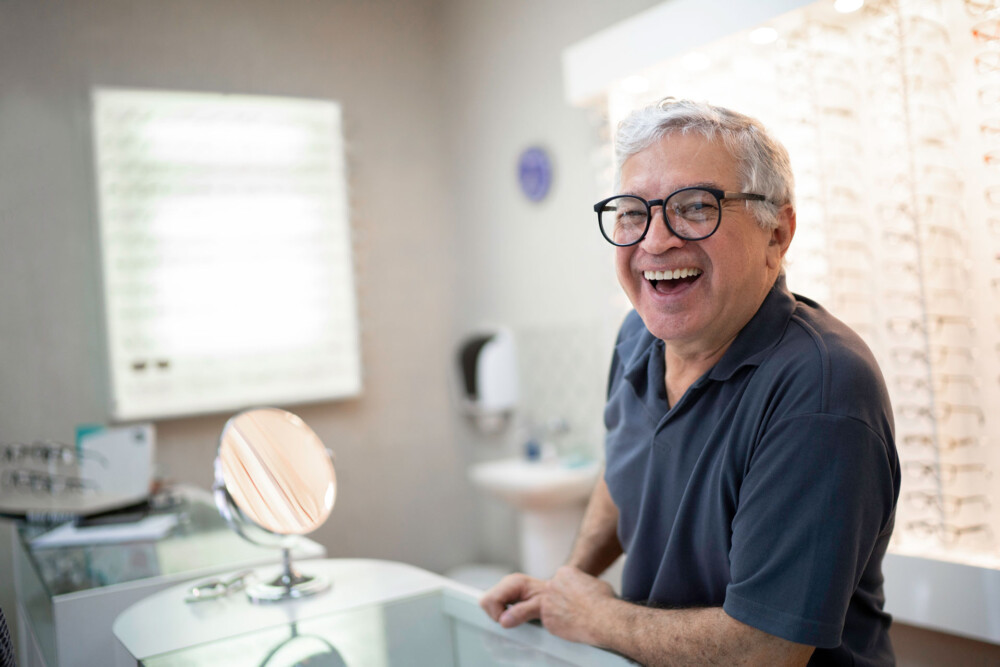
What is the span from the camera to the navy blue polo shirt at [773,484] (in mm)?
1198

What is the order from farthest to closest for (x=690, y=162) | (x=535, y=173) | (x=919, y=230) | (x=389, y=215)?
1. (x=389, y=215)
2. (x=535, y=173)
3. (x=919, y=230)
4. (x=690, y=162)

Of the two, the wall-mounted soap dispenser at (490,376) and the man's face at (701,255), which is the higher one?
the man's face at (701,255)

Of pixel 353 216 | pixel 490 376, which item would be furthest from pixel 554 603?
pixel 353 216

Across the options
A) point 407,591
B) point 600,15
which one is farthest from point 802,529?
point 600,15

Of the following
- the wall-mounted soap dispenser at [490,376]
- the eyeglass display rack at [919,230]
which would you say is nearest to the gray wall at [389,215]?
the wall-mounted soap dispenser at [490,376]

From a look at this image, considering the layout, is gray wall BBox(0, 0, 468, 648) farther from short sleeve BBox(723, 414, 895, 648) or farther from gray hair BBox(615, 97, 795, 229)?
short sleeve BBox(723, 414, 895, 648)

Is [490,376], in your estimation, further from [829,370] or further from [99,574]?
[829,370]

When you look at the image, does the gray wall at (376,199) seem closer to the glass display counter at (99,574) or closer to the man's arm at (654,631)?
the glass display counter at (99,574)

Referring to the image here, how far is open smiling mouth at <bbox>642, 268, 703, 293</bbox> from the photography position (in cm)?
148

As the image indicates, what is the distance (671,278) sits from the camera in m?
1.50

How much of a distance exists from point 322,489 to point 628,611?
2.03 feet

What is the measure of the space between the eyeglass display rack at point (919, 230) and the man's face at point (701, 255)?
3.39ft

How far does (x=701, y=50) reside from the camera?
8.96 feet

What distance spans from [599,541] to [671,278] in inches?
25.9
